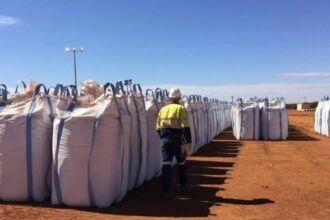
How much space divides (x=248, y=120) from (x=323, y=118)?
4.41 m

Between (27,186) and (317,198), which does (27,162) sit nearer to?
(27,186)

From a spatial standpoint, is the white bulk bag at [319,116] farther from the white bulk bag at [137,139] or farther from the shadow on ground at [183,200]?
the white bulk bag at [137,139]

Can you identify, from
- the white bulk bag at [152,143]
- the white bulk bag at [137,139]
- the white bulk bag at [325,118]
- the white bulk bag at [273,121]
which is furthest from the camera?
the white bulk bag at [325,118]

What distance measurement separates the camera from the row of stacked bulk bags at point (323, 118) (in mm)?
20406

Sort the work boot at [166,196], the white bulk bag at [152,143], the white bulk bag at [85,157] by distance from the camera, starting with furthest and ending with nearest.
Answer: the white bulk bag at [152,143] < the work boot at [166,196] < the white bulk bag at [85,157]

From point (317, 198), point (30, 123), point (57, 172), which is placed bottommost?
point (317, 198)

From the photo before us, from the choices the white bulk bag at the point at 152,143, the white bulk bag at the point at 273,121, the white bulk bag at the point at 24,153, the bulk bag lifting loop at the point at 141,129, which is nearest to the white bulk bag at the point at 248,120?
the white bulk bag at the point at 273,121

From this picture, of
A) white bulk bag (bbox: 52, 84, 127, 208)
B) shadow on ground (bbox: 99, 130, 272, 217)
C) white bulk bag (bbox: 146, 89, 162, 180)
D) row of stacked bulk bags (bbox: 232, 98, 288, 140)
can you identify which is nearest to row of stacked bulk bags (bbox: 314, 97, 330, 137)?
row of stacked bulk bags (bbox: 232, 98, 288, 140)

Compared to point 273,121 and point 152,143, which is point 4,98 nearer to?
point 152,143

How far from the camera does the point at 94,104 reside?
660 cm

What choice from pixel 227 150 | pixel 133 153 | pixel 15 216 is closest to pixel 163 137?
pixel 133 153

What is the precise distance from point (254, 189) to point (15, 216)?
3954mm

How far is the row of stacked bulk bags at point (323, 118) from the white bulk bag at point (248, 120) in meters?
3.32

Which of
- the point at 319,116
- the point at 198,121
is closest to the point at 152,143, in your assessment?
the point at 198,121
